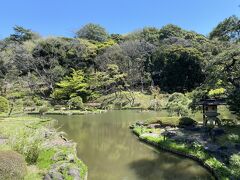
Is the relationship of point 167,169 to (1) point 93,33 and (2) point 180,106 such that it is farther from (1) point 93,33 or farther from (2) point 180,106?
(1) point 93,33

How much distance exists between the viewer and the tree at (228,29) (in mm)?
15211

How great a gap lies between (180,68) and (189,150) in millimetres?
31377

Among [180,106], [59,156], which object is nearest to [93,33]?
[180,106]

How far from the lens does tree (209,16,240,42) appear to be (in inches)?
599

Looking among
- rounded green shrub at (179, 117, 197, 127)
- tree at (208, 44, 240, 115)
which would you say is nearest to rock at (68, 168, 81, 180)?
tree at (208, 44, 240, 115)

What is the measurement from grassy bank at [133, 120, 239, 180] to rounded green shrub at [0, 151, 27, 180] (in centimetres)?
741

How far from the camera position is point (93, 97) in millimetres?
43438

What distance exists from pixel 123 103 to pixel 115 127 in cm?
1638

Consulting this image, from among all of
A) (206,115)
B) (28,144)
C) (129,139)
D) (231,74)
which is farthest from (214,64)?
(28,144)

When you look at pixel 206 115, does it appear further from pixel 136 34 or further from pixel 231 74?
pixel 136 34

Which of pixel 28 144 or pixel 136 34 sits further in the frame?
pixel 136 34

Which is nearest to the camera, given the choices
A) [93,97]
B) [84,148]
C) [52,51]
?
[84,148]

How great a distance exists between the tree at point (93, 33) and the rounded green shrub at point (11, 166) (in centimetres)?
5469

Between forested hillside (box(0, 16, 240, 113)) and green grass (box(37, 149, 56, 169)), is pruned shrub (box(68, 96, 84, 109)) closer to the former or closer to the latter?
forested hillside (box(0, 16, 240, 113))
